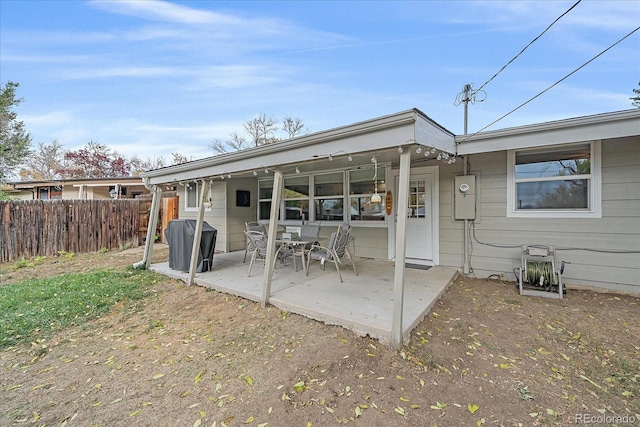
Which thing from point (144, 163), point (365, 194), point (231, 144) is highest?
point (231, 144)

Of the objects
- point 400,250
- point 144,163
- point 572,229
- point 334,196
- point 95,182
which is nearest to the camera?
point 400,250

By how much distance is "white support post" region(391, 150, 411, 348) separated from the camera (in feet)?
8.41

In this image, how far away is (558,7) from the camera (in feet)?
12.9

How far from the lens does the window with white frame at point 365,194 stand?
19.4 ft

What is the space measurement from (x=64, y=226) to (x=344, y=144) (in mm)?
8715

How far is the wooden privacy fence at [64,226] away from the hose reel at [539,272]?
→ 10.3m

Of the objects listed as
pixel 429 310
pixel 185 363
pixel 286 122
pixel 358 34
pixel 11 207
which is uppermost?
pixel 286 122

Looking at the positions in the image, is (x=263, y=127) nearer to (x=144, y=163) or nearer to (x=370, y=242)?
(x=144, y=163)

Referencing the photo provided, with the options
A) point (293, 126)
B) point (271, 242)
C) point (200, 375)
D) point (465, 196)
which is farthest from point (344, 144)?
point (293, 126)

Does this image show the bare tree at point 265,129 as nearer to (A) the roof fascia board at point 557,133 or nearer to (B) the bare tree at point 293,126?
(B) the bare tree at point 293,126

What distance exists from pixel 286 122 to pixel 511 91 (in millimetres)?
16275

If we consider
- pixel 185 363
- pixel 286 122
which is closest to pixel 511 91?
pixel 185 363

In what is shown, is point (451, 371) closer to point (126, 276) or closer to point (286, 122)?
point (126, 276)

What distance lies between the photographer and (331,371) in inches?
91.8
